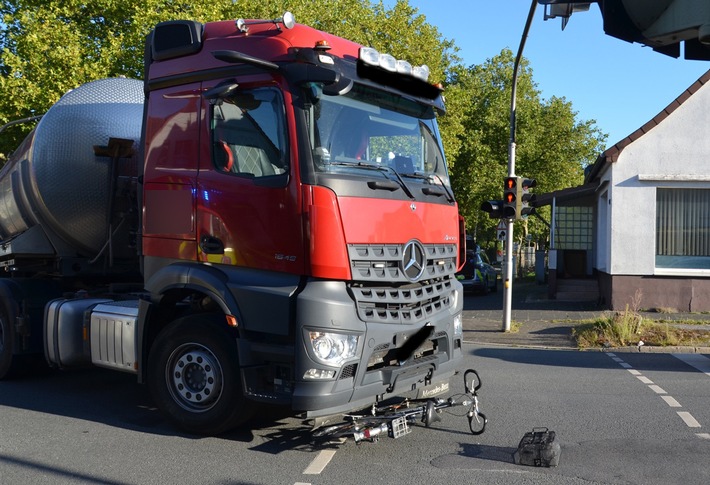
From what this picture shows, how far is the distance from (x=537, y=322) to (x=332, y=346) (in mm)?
12155

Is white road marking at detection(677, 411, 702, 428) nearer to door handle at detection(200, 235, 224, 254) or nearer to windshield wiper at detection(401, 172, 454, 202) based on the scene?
windshield wiper at detection(401, 172, 454, 202)

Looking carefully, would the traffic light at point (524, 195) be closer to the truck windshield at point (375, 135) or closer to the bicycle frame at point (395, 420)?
the truck windshield at point (375, 135)

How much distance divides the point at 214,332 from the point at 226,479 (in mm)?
1261

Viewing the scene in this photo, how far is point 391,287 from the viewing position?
6.02 metres

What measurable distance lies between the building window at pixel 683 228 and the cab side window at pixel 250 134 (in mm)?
15705

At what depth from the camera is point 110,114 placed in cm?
813

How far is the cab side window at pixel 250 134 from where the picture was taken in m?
5.81

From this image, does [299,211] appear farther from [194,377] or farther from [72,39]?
[72,39]

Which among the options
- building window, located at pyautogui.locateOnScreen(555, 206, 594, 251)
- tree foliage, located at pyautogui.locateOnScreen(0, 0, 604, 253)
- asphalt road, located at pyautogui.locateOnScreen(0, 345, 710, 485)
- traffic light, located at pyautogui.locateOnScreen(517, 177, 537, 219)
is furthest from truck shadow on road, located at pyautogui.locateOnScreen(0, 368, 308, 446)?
building window, located at pyautogui.locateOnScreen(555, 206, 594, 251)

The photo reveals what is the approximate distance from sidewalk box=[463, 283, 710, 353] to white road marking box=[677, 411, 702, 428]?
5521 mm

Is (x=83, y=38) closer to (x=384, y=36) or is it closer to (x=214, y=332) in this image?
(x=384, y=36)

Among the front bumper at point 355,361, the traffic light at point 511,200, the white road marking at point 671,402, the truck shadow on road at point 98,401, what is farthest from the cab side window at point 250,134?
the traffic light at point 511,200

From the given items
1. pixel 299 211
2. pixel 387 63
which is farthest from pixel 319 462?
pixel 387 63

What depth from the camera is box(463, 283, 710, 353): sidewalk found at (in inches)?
558
